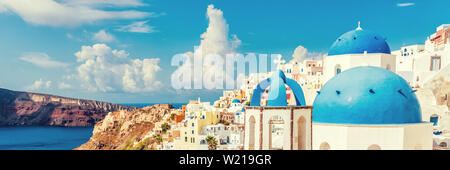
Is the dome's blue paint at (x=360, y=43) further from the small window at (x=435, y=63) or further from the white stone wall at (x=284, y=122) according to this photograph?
the small window at (x=435, y=63)

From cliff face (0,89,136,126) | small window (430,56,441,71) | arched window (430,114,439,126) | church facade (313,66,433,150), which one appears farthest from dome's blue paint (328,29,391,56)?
cliff face (0,89,136,126)

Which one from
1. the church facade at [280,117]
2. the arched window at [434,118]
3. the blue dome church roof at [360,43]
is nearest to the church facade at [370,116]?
the church facade at [280,117]

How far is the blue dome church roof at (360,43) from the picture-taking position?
97.1 feet

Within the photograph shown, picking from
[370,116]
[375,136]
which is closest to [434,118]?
[370,116]

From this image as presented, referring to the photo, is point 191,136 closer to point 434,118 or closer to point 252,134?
point 252,134

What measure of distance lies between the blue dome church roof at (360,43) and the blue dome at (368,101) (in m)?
6.77

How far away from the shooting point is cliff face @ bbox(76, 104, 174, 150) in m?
91.6

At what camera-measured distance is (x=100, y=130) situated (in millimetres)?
106625

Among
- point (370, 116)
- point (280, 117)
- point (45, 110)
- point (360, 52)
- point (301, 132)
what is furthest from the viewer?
point (45, 110)

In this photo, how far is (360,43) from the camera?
2972 centimetres

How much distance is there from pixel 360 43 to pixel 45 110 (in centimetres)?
19805

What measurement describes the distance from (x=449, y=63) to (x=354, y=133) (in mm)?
32026
